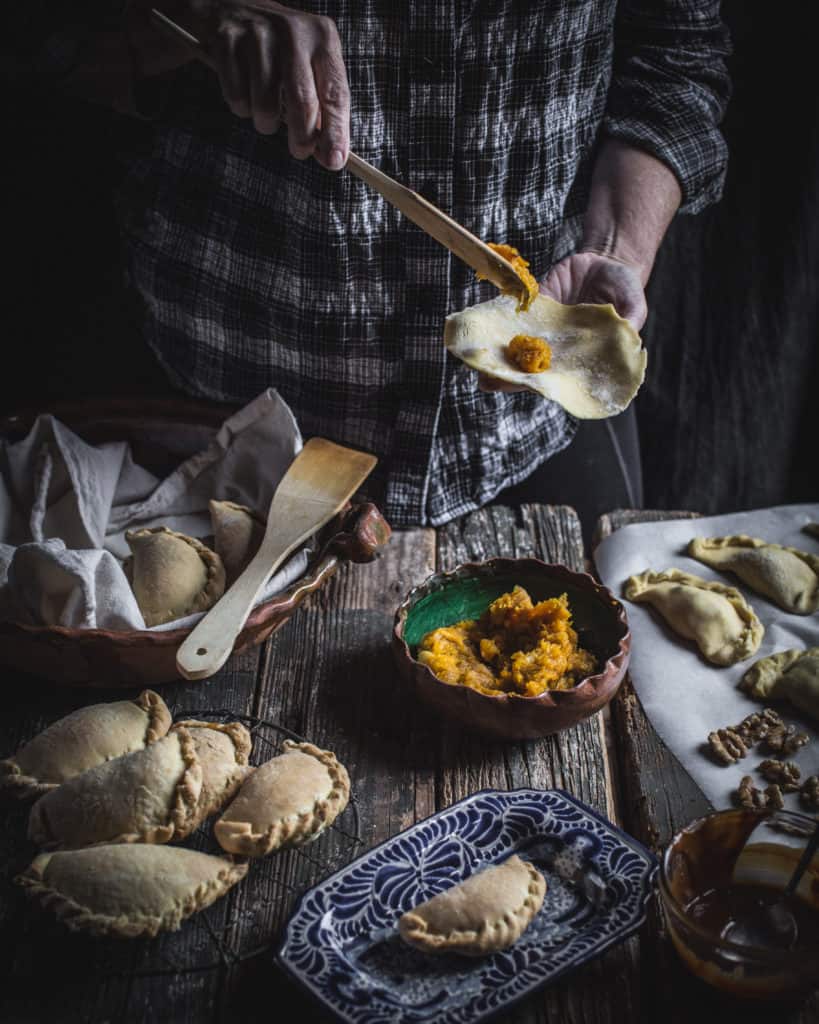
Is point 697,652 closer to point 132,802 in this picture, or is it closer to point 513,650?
point 513,650

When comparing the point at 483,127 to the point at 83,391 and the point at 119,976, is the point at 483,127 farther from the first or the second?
the point at 119,976

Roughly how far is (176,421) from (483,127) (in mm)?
648

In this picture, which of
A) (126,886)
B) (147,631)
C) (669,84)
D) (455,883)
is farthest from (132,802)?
(669,84)

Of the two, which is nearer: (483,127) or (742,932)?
(742,932)

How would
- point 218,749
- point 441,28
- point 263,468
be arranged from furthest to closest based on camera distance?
point 263,468 < point 441,28 < point 218,749

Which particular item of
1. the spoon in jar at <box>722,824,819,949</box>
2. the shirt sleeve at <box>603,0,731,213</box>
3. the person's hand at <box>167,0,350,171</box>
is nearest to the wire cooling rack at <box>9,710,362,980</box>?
the spoon in jar at <box>722,824,819,949</box>

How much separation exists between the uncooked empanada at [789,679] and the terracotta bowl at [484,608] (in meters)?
0.21

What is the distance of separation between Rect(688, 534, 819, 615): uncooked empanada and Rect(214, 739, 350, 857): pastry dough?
0.75 meters

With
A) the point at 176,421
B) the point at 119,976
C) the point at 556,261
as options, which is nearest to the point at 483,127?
the point at 556,261

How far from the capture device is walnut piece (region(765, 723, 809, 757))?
1.17m

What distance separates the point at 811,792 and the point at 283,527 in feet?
2.35

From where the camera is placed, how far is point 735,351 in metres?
2.21

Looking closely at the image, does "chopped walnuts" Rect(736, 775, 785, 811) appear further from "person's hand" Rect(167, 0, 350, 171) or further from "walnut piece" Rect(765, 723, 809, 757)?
"person's hand" Rect(167, 0, 350, 171)

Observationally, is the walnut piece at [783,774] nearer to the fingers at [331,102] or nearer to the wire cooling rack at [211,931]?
the wire cooling rack at [211,931]
